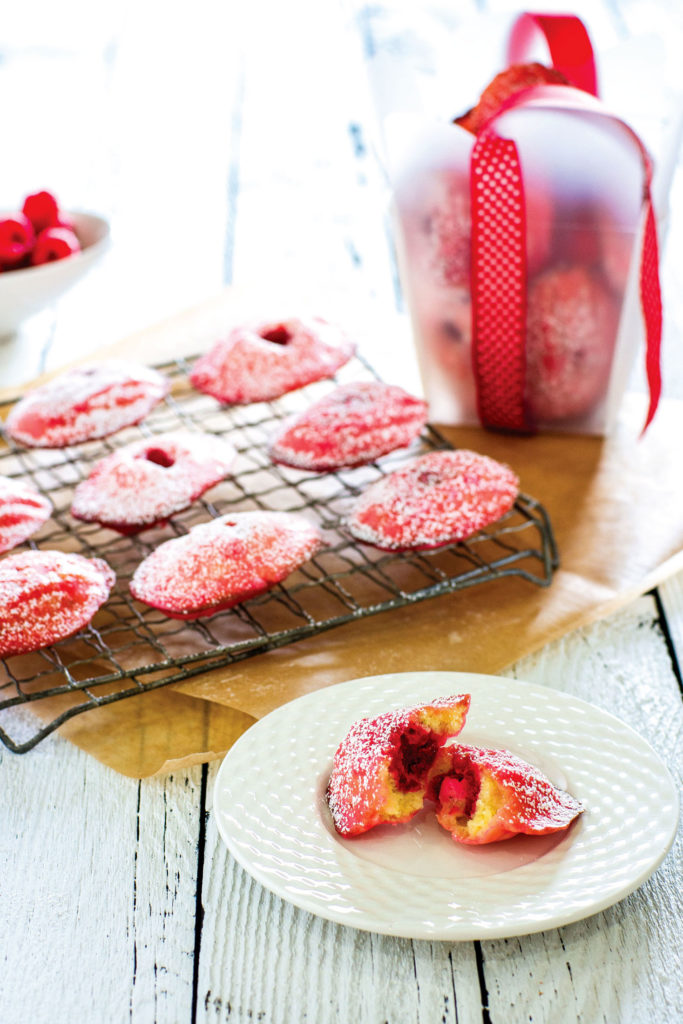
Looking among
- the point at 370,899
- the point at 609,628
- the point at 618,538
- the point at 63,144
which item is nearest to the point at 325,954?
the point at 370,899

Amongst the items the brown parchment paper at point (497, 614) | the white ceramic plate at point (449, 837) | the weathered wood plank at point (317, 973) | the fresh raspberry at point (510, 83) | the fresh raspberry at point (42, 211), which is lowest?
the brown parchment paper at point (497, 614)

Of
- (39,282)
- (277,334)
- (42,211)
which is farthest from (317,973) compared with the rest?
(42,211)

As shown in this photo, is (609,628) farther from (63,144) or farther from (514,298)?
(63,144)

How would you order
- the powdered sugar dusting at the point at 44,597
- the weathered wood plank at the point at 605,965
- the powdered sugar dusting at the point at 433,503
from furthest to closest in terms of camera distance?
the powdered sugar dusting at the point at 433,503 < the powdered sugar dusting at the point at 44,597 < the weathered wood plank at the point at 605,965

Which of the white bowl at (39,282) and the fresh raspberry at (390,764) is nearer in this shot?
the fresh raspberry at (390,764)

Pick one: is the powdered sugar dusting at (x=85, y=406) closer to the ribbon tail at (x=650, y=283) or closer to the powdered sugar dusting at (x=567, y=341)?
the powdered sugar dusting at (x=567, y=341)

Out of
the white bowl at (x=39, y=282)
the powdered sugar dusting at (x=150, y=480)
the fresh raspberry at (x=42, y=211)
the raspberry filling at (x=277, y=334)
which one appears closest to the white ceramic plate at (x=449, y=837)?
the powdered sugar dusting at (x=150, y=480)
